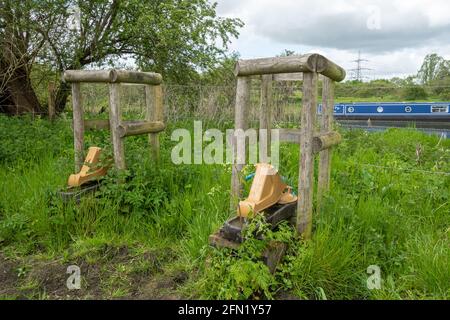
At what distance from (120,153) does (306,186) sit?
200 centimetres

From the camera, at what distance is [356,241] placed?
285 centimetres

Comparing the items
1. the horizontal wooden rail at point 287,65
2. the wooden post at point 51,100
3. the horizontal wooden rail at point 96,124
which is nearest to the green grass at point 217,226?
the horizontal wooden rail at point 96,124

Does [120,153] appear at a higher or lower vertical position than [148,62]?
lower

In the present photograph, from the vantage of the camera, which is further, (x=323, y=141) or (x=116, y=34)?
(x=116, y=34)

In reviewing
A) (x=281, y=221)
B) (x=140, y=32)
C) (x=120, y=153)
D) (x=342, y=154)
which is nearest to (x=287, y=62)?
(x=281, y=221)

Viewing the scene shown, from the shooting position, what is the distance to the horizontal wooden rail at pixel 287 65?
259cm

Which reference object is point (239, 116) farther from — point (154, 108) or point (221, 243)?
point (154, 108)

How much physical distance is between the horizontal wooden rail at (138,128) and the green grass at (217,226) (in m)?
0.28

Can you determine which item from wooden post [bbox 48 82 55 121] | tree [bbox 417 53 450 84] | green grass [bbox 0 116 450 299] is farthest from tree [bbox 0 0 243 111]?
tree [bbox 417 53 450 84]

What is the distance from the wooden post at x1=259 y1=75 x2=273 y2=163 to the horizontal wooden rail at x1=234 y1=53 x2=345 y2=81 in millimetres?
293

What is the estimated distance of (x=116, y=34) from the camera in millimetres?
8656

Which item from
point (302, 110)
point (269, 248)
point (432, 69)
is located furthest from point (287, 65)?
point (432, 69)

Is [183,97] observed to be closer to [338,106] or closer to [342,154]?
[342,154]

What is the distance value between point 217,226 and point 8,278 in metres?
1.72
